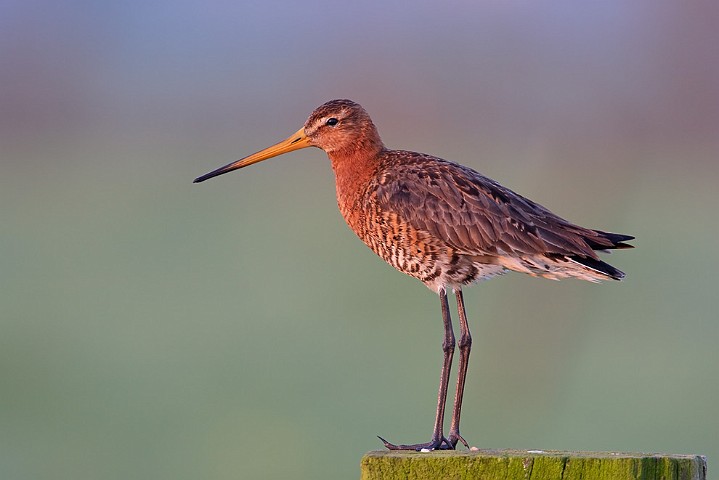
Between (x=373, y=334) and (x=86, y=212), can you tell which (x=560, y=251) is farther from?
(x=86, y=212)

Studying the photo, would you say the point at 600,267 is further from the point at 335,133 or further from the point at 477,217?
the point at 335,133

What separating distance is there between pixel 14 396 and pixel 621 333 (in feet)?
32.5

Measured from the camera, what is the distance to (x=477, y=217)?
7215 millimetres

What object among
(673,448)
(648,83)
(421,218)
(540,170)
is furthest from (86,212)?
(421,218)

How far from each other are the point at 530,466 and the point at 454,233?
7.98 feet

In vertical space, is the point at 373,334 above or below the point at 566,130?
below

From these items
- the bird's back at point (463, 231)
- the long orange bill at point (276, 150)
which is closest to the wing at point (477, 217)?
the bird's back at point (463, 231)

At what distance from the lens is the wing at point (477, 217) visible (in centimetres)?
707

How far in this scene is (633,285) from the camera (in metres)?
23.7

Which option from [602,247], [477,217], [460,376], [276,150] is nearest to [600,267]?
[602,247]

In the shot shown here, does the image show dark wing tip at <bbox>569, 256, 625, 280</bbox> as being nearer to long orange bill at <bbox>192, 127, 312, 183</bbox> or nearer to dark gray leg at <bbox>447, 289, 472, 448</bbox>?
dark gray leg at <bbox>447, 289, 472, 448</bbox>

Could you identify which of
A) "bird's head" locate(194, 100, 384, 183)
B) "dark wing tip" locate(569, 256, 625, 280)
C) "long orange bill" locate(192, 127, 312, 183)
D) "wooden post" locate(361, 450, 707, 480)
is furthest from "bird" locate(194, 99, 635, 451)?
"wooden post" locate(361, 450, 707, 480)

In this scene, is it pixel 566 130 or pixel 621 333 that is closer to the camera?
pixel 621 333

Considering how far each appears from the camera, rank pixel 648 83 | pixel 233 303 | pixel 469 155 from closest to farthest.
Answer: pixel 233 303 → pixel 648 83 → pixel 469 155
